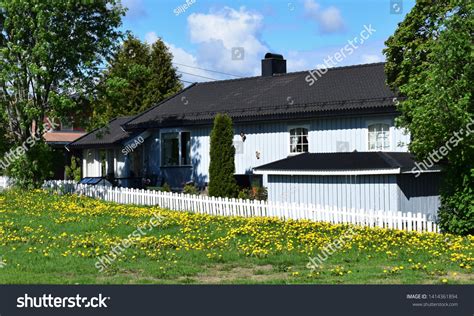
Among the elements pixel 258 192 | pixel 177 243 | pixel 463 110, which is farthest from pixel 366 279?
pixel 258 192

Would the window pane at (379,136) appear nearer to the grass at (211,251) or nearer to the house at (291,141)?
the house at (291,141)

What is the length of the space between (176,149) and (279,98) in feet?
19.4

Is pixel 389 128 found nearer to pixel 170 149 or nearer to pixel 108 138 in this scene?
pixel 170 149

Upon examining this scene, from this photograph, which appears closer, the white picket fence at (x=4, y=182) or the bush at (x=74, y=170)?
the white picket fence at (x=4, y=182)

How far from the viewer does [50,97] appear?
27.4 metres

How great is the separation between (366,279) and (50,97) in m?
19.3

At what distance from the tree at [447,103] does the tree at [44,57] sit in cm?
1389

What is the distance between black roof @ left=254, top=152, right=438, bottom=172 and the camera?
69.9 ft

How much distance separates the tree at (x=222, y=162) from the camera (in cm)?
2634

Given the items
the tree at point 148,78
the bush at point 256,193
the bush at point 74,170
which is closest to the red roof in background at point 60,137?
the tree at point 148,78
